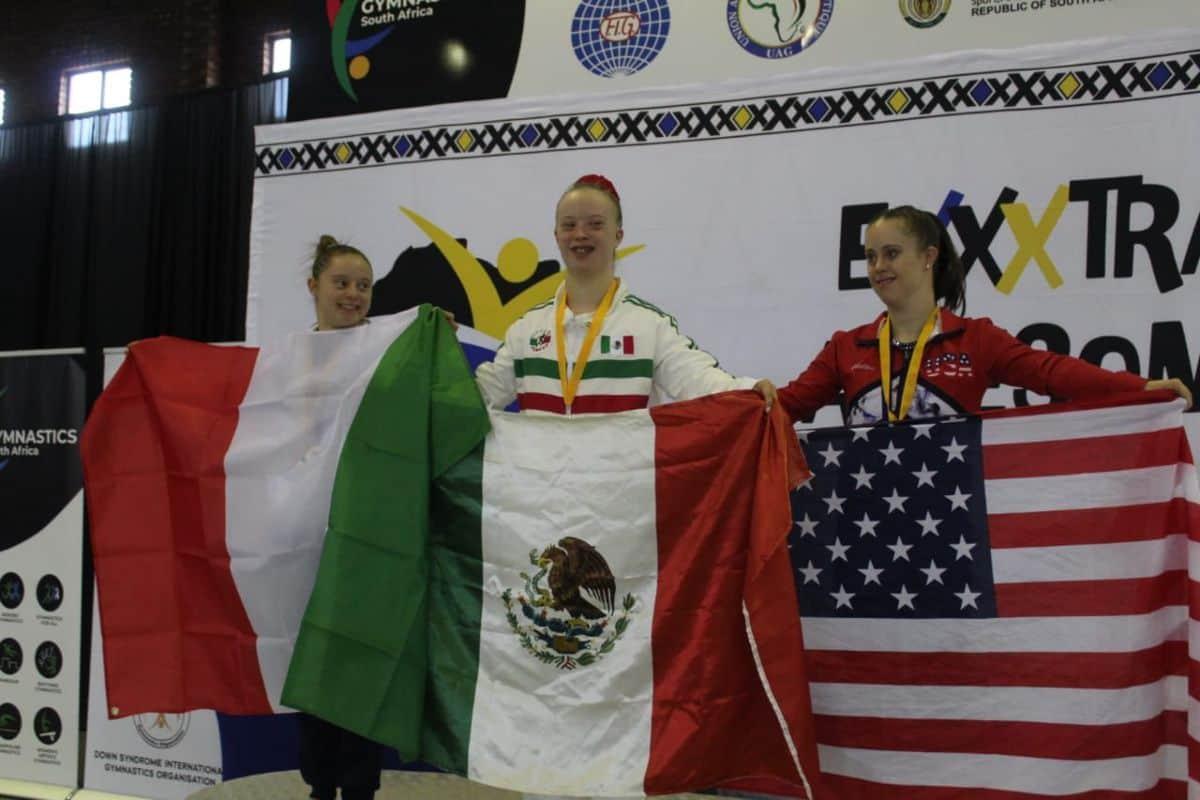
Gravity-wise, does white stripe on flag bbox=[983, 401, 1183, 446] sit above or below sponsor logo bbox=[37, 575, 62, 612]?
above

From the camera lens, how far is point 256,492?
2.61m

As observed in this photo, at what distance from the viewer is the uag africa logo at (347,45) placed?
4.34 meters

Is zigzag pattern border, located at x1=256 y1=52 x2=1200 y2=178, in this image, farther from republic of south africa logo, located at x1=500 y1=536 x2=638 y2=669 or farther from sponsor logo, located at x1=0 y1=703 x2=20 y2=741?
sponsor logo, located at x1=0 y1=703 x2=20 y2=741

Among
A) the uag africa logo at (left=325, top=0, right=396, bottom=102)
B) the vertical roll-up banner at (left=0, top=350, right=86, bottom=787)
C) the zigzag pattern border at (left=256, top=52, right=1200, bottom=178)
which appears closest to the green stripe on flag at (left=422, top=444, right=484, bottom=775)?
the zigzag pattern border at (left=256, top=52, right=1200, bottom=178)

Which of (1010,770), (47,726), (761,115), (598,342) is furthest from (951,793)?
(47,726)

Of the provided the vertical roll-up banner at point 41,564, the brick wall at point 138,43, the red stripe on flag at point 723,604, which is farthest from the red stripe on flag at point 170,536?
the brick wall at point 138,43

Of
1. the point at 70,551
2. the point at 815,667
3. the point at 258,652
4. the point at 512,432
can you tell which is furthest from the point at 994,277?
the point at 70,551

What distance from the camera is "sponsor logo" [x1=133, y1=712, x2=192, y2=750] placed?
11.9 feet

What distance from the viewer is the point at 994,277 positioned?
343 cm

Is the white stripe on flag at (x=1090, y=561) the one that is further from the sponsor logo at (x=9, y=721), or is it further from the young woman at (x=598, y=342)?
the sponsor logo at (x=9, y=721)

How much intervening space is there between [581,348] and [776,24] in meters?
1.83

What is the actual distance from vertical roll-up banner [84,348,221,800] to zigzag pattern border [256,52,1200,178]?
4.26 feet

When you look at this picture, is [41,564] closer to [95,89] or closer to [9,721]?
[9,721]

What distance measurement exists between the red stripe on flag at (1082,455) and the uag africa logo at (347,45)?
3108mm
